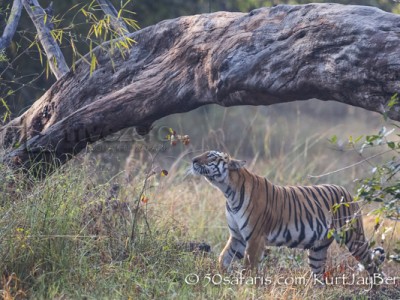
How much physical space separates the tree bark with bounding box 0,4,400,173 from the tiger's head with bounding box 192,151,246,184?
0.70 m

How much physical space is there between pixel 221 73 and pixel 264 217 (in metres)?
1.61

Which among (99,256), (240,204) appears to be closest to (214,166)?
(240,204)

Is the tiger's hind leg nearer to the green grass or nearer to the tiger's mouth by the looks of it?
the green grass

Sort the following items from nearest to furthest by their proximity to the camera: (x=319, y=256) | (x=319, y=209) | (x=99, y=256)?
(x=99, y=256) → (x=319, y=256) → (x=319, y=209)

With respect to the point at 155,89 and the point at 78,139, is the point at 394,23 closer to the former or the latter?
the point at 155,89

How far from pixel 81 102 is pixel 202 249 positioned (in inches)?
60.2

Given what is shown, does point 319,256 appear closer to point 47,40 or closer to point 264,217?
point 264,217

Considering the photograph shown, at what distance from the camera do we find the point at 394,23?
4617 mm

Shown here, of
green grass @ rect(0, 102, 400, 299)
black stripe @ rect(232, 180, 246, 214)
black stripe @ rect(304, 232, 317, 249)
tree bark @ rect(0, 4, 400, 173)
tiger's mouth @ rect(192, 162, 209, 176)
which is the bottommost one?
black stripe @ rect(304, 232, 317, 249)

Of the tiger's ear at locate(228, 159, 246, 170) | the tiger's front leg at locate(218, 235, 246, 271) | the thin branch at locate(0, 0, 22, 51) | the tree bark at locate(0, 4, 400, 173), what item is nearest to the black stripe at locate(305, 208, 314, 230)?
the tiger's front leg at locate(218, 235, 246, 271)

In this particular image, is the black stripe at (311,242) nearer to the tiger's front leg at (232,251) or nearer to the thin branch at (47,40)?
the tiger's front leg at (232,251)

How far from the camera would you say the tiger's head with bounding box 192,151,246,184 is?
6512mm

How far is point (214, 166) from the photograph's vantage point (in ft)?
21.4

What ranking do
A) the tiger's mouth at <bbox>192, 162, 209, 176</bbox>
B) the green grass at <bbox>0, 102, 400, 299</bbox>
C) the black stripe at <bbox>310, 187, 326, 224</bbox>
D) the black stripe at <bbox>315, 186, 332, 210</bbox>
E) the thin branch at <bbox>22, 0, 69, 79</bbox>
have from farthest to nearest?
the black stripe at <bbox>315, 186, 332, 210</bbox>
the black stripe at <bbox>310, 187, 326, 224</bbox>
the tiger's mouth at <bbox>192, 162, 209, 176</bbox>
the thin branch at <bbox>22, 0, 69, 79</bbox>
the green grass at <bbox>0, 102, 400, 299</bbox>
